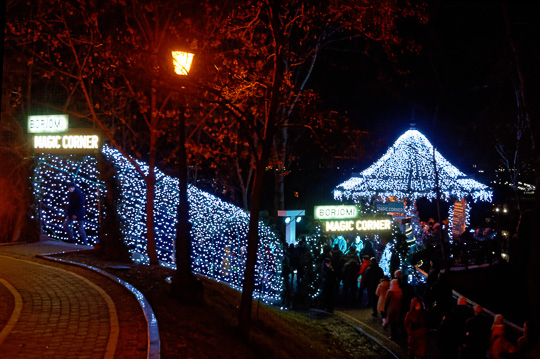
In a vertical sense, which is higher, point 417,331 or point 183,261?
point 183,261

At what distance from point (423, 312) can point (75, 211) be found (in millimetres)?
11330

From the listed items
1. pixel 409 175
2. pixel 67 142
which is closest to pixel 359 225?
pixel 409 175

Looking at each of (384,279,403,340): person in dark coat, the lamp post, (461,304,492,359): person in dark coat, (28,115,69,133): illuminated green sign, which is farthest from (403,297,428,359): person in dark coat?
(28,115,69,133): illuminated green sign

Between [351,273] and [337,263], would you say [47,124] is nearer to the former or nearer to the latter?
[337,263]

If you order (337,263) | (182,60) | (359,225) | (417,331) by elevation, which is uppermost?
(182,60)

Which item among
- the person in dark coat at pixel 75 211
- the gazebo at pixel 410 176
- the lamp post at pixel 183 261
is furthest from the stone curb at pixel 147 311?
the gazebo at pixel 410 176

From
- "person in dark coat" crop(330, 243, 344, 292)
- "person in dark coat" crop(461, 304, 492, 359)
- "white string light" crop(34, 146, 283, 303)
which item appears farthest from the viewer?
"person in dark coat" crop(330, 243, 344, 292)

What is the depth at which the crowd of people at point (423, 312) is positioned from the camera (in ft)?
30.0

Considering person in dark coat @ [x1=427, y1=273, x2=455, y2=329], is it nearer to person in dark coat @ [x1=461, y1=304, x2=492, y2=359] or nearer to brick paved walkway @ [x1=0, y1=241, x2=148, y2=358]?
person in dark coat @ [x1=461, y1=304, x2=492, y2=359]

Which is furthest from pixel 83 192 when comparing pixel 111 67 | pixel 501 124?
pixel 501 124

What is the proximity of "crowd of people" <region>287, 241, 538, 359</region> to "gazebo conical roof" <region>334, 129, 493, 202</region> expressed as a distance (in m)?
7.12

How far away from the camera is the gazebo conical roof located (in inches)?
894

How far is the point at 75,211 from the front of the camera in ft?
52.3

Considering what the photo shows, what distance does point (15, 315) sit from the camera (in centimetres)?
779
